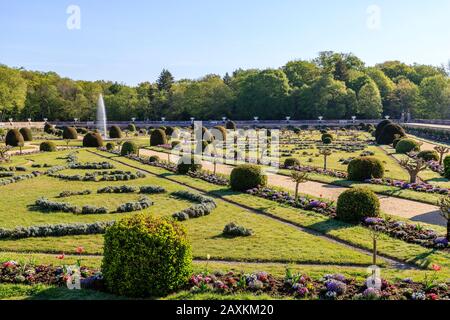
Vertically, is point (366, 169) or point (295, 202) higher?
point (366, 169)

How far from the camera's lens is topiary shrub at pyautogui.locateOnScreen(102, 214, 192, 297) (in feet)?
28.7

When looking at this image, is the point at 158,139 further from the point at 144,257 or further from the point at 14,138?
the point at 144,257

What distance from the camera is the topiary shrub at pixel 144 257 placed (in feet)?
28.7

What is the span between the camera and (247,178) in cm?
2131

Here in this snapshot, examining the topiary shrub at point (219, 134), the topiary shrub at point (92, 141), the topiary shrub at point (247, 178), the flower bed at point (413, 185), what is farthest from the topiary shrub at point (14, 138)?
the flower bed at point (413, 185)

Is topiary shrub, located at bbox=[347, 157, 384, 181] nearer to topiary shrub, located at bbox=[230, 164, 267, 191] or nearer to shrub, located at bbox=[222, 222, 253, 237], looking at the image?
topiary shrub, located at bbox=[230, 164, 267, 191]

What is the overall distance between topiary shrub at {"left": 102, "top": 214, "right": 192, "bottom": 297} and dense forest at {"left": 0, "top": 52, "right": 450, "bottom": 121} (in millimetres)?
77576

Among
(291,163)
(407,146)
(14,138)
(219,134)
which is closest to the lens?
(291,163)

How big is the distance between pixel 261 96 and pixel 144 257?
8286 centimetres

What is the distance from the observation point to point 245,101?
90875mm

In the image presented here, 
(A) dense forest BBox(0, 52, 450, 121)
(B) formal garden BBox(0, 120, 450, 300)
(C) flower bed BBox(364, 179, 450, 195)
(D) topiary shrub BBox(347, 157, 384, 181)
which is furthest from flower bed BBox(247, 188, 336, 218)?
(A) dense forest BBox(0, 52, 450, 121)

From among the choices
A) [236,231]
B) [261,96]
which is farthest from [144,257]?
[261,96]
